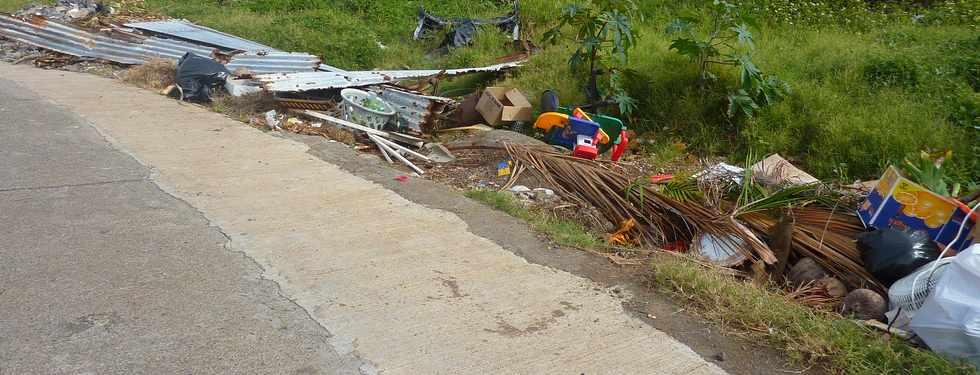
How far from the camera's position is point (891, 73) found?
7.47 m

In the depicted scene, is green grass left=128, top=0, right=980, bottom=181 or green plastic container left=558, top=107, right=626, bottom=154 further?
green plastic container left=558, top=107, right=626, bottom=154

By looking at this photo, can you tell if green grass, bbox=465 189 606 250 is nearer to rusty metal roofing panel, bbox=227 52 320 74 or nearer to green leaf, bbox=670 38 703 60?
green leaf, bbox=670 38 703 60

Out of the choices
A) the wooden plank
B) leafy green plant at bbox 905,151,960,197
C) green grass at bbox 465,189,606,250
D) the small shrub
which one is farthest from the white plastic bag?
the small shrub

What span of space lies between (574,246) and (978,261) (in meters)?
2.17

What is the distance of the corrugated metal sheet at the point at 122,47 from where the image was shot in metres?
10.4

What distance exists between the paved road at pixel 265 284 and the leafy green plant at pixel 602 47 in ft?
11.0

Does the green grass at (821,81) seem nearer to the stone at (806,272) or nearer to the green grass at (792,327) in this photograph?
the stone at (806,272)

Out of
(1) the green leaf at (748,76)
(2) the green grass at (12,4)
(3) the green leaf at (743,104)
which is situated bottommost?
(2) the green grass at (12,4)

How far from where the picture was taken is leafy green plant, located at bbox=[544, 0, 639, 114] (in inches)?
312

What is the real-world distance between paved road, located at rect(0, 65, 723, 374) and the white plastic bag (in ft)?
3.53

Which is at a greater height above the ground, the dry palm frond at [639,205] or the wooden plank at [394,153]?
the dry palm frond at [639,205]

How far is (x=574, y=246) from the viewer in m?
4.78

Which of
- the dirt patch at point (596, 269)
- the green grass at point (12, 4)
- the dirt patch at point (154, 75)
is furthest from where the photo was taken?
the green grass at point (12, 4)

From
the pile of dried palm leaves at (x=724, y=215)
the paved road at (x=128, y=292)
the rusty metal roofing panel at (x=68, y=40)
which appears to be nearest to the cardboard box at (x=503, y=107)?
the pile of dried palm leaves at (x=724, y=215)
